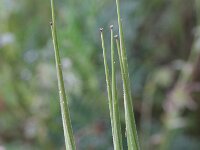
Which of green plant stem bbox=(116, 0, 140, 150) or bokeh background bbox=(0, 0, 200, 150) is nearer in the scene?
green plant stem bbox=(116, 0, 140, 150)

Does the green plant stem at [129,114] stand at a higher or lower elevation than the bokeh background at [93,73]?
lower

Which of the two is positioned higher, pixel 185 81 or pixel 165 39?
pixel 165 39

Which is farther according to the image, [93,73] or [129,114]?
[93,73]

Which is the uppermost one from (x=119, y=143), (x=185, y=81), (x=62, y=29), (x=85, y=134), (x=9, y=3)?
(x=9, y=3)

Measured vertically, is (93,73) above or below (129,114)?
above

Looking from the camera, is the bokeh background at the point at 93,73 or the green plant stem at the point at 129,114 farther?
the bokeh background at the point at 93,73

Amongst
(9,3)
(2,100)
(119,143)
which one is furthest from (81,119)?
(119,143)

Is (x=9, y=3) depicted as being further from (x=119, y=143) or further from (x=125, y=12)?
(x=119, y=143)

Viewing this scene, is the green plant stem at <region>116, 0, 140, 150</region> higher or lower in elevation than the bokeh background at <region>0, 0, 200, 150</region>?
lower
